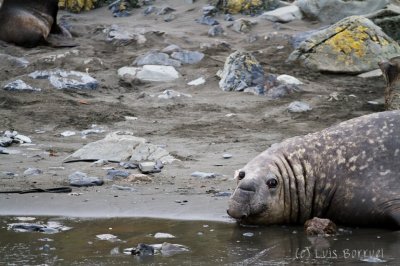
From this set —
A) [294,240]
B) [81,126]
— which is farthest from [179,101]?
[294,240]

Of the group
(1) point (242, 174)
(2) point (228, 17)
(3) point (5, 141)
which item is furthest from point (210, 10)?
(1) point (242, 174)

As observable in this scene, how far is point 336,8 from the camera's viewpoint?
14.4 m

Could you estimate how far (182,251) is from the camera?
5.48 meters

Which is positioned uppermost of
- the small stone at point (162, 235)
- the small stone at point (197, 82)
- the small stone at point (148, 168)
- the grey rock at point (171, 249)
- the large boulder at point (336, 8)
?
the large boulder at point (336, 8)

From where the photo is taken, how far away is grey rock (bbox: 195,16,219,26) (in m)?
14.4

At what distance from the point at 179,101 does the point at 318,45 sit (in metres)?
2.55

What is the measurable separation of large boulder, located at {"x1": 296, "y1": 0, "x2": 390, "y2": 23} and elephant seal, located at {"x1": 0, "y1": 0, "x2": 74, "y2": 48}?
4.06m

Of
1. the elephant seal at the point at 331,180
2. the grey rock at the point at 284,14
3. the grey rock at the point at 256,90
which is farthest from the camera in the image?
the grey rock at the point at 284,14

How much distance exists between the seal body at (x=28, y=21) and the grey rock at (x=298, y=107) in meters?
5.03

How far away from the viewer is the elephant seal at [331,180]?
A: 6062 mm

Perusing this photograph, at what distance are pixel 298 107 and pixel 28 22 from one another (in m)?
5.71

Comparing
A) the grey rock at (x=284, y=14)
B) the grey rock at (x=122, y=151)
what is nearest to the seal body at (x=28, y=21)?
the grey rock at (x=284, y=14)

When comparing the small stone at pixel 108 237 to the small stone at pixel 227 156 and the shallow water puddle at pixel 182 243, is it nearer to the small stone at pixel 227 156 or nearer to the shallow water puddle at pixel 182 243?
the shallow water puddle at pixel 182 243

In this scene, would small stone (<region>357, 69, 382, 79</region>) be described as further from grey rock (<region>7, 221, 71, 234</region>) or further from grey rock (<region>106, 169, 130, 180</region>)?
grey rock (<region>7, 221, 71, 234</region>)
